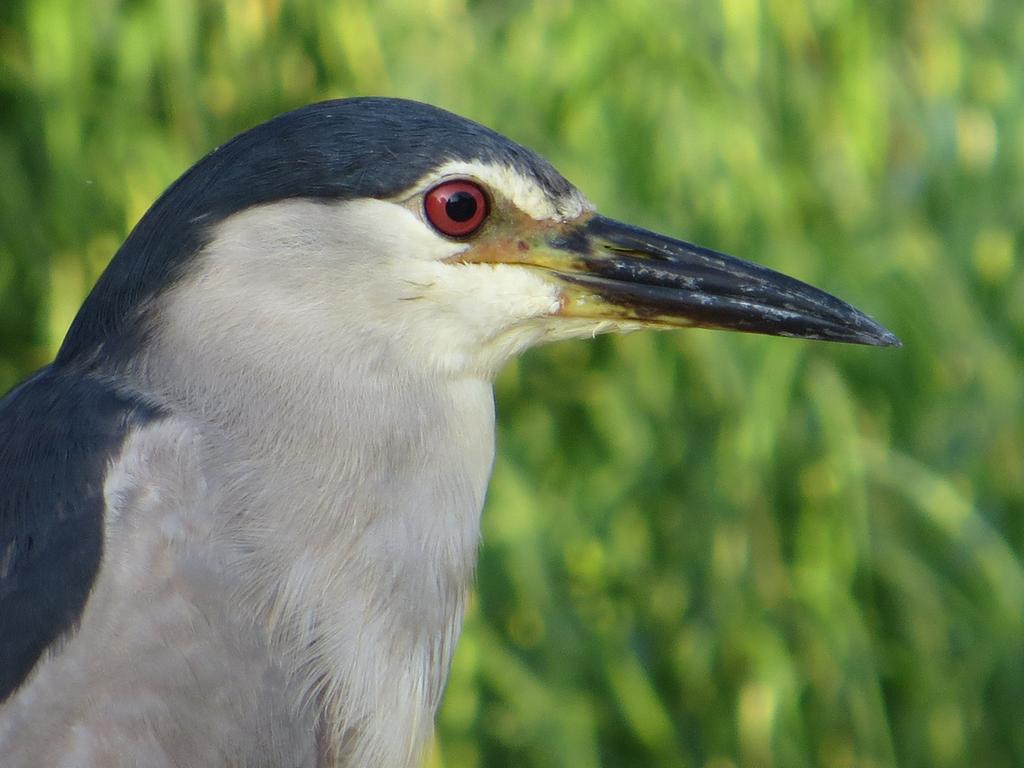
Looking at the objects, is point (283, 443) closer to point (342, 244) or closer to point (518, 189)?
point (342, 244)

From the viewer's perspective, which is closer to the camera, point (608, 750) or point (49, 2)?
point (49, 2)

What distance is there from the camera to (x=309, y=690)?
5.60ft

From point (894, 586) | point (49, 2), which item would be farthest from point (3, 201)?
point (894, 586)

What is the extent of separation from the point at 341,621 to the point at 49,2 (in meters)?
1.99

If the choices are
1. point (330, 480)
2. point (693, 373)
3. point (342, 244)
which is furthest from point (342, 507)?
point (693, 373)

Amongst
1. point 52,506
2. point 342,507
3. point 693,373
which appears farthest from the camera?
point 693,373

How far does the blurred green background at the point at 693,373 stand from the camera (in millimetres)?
3203

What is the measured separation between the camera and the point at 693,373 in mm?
3344

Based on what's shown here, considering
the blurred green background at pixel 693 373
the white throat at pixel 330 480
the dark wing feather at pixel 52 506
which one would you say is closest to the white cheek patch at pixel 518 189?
the white throat at pixel 330 480

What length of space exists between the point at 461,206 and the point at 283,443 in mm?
399

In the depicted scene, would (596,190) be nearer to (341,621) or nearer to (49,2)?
(49,2)

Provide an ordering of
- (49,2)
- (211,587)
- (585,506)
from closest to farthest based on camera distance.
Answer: (211,587) < (49,2) < (585,506)

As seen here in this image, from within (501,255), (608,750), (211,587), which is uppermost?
(501,255)

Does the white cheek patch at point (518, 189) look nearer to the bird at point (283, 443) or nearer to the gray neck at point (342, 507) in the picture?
the bird at point (283, 443)
